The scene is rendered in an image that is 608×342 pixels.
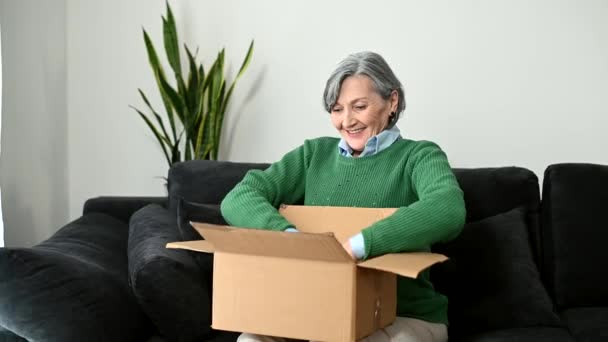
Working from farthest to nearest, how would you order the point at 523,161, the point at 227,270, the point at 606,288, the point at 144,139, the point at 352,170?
the point at 144,139
the point at 523,161
the point at 606,288
the point at 352,170
the point at 227,270

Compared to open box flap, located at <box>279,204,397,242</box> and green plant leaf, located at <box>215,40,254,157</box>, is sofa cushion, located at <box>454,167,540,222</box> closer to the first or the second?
open box flap, located at <box>279,204,397,242</box>

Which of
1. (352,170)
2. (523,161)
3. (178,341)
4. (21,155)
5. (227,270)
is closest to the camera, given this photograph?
(227,270)

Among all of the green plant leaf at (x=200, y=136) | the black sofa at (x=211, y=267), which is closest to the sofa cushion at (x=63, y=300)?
the black sofa at (x=211, y=267)

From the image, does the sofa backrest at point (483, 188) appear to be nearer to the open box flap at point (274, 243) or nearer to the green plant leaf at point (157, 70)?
the open box flap at point (274, 243)

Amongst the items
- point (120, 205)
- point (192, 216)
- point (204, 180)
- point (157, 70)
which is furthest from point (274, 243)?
point (157, 70)

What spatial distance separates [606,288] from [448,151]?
1124 mm

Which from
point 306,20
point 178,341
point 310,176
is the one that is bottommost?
point 178,341

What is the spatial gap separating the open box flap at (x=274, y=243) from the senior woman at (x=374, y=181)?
265mm

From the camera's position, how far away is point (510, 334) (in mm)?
2066

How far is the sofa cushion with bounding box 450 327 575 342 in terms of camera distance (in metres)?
2.02

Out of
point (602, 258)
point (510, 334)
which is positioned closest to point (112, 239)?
point (510, 334)

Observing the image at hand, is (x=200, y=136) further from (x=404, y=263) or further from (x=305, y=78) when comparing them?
(x=404, y=263)

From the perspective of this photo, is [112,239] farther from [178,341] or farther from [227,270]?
[227,270]

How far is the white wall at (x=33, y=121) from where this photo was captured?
11.3 ft
